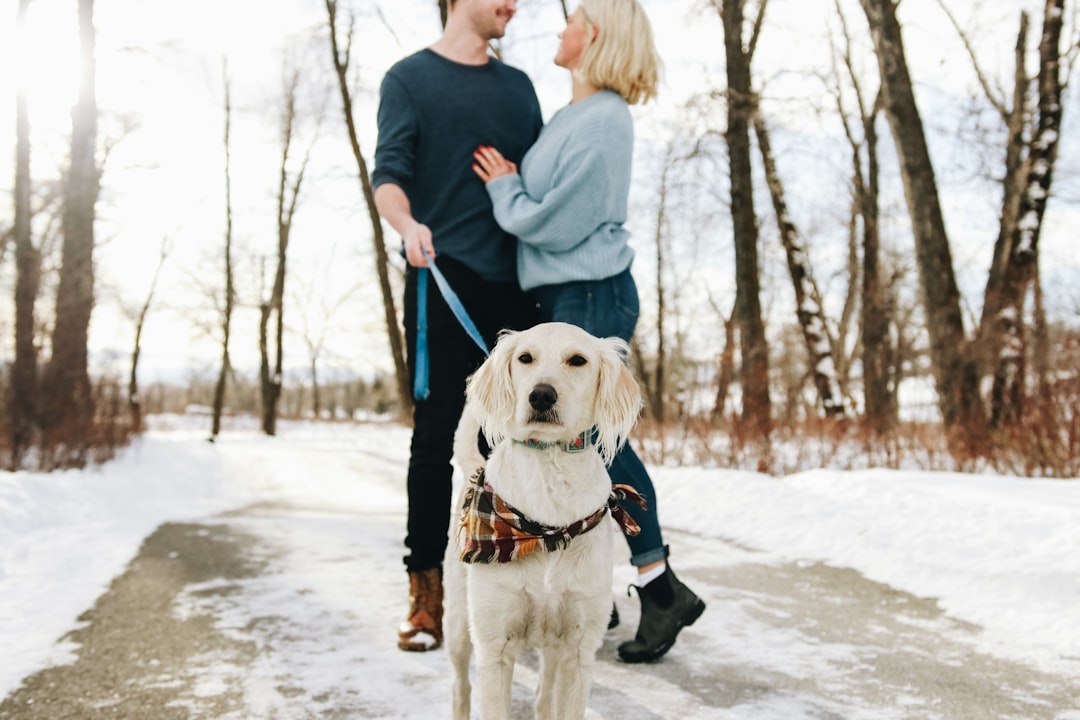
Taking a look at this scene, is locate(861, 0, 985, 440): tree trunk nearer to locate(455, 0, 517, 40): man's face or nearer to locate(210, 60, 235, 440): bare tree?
locate(455, 0, 517, 40): man's face

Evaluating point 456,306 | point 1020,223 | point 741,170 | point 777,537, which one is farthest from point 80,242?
point 1020,223

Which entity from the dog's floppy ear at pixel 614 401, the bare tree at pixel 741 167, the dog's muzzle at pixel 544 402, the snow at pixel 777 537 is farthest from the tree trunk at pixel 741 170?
the dog's muzzle at pixel 544 402

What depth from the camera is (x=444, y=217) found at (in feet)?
11.3

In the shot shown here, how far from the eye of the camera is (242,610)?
12.6 ft

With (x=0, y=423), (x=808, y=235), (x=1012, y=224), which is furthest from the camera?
(x=808, y=235)

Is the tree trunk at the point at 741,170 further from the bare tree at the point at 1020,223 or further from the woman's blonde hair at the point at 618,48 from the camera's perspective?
the woman's blonde hair at the point at 618,48

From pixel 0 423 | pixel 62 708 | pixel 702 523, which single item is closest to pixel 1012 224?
pixel 702 523

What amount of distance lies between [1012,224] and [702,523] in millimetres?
7784

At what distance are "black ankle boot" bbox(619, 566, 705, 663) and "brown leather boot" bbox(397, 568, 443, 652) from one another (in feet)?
2.57

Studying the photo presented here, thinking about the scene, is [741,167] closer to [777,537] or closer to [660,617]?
[777,537]

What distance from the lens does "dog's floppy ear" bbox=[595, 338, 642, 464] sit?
7.61 feet

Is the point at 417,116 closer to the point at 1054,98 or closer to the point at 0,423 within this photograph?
the point at 0,423

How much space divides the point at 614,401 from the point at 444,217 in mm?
1498

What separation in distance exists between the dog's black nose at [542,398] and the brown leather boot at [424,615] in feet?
4.93
